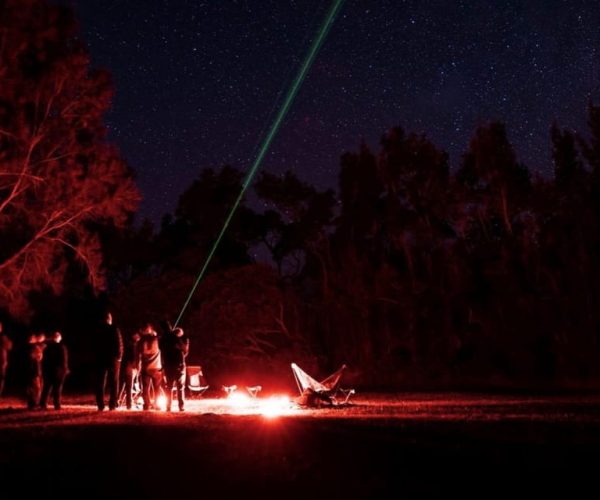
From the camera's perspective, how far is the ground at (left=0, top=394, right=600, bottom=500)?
6.43 m

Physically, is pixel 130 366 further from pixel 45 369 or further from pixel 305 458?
pixel 305 458

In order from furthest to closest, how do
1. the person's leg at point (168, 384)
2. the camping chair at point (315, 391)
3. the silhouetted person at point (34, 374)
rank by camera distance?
the silhouetted person at point (34, 374), the camping chair at point (315, 391), the person's leg at point (168, 384)

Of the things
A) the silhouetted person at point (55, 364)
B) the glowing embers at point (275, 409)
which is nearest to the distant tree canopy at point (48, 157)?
the silhouetted person at point (55, 364)

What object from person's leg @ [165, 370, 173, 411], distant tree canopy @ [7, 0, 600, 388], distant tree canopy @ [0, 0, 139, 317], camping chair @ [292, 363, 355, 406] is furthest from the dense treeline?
person's leg @ [165, 370, 173, 411]

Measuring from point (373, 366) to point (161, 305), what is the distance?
397 inches

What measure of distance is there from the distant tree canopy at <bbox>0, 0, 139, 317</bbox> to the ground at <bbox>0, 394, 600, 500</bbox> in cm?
→ 1043

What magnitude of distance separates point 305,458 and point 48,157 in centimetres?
1546

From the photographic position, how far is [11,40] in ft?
62.6

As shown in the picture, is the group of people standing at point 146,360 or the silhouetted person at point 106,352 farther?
the silhouetted person at point 106,352

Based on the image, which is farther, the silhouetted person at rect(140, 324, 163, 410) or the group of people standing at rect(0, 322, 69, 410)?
the group of people standing at rect(0, 322, 69, 410)

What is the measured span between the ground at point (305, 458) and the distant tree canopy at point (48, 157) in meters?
10.4

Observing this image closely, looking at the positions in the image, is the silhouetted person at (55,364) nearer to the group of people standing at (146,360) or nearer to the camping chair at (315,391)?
the group of people standing at (146,360)

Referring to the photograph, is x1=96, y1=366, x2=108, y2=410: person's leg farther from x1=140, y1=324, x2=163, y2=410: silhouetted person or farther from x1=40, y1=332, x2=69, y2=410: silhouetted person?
x1=40, y1=332, x2=69, y2=410: silhouetted person

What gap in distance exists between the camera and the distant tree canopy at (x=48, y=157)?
19359 mm
